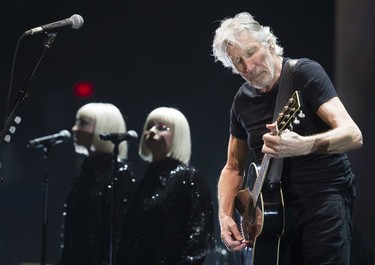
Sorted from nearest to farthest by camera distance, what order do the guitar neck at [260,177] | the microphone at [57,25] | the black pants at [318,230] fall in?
the black pants at [318,230]
the guitar neck at [260,177]
the microphone at [57,25]

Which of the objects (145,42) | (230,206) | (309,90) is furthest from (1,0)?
(309,90)

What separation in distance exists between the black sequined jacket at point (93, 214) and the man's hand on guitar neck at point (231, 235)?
69.6 inches

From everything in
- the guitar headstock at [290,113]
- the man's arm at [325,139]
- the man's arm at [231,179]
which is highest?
the guitar headstock at [290,113]

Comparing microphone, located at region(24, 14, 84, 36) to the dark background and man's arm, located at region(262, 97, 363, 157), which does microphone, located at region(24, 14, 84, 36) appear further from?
the dark background

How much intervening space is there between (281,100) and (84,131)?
2.86m

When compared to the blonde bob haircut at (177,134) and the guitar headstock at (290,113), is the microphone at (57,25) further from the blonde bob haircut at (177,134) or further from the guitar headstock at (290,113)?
the blonde bob haircut at (177,134)

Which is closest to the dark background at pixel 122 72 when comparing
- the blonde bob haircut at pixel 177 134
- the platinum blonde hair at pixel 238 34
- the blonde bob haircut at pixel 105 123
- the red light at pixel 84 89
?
the red light at pixel 84 89

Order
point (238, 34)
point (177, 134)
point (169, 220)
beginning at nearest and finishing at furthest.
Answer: point (238, 34) → point (169, 220) → point (177, 134)

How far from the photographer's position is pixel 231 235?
10.9ft

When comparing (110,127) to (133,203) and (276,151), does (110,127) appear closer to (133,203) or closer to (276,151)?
(133,203)

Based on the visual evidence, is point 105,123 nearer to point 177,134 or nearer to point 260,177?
point 177,134

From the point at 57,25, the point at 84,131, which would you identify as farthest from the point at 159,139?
the point at 57,25

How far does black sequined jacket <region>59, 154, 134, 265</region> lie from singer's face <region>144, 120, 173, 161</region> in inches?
11.1

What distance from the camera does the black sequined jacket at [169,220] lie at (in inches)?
184
